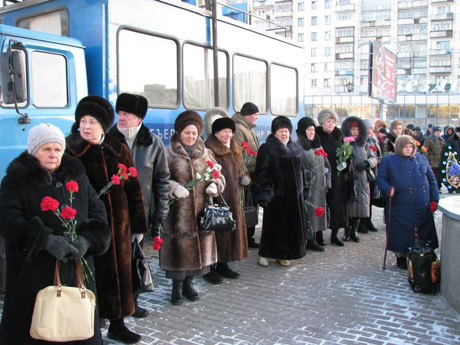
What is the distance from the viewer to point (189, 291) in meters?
4.86

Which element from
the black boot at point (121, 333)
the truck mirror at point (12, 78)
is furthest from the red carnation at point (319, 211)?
the truck mirror at point (12, 78)

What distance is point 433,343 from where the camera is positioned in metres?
3.89

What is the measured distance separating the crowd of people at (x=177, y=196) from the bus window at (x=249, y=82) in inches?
63.0

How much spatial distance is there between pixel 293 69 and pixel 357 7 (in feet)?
231

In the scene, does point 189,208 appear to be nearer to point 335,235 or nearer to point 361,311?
point 361,311

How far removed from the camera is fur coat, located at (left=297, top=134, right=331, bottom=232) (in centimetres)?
650

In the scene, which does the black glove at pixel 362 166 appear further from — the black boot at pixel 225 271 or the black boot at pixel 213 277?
the black boot at pixel 213 277

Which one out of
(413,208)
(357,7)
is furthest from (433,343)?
(357,7)

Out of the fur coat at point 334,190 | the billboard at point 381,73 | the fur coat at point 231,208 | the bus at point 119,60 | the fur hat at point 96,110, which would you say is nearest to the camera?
the fur hat at point 96,110

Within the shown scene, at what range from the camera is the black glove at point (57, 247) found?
270 cm

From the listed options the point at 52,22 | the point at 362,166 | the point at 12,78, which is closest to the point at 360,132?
the point at 362,166

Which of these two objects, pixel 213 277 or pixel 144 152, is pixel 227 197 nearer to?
pixel 213 277

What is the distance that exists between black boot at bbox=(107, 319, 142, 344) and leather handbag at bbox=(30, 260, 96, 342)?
43.9 inches

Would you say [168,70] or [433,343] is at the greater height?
[168,70]
